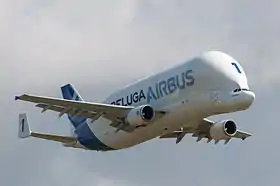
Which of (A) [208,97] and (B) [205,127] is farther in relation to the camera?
(B) [205,127]

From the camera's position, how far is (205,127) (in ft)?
470

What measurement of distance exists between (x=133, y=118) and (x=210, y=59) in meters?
7.53

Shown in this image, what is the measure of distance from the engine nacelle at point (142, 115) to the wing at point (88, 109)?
0.68 m

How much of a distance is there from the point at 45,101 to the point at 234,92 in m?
14.5

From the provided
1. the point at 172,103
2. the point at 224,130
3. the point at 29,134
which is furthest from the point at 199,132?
the point at 29,134

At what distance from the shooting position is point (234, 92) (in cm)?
13400

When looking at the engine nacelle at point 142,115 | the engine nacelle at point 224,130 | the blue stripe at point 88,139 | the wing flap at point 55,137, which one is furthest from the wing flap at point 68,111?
the engine nacelle at point 224,130

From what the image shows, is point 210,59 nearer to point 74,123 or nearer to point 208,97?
point 208,97

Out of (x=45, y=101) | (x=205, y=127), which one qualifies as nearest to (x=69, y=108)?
(x=45, y=101)

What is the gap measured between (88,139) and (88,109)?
28.0ft

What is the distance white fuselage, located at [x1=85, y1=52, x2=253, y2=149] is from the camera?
134250mm

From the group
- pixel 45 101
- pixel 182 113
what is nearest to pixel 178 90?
pixel 182 113

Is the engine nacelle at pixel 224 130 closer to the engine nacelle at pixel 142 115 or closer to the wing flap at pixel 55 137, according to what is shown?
the engine nacelle at pixel 142 115

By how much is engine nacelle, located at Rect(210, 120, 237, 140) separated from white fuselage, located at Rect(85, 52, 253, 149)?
4.29m
